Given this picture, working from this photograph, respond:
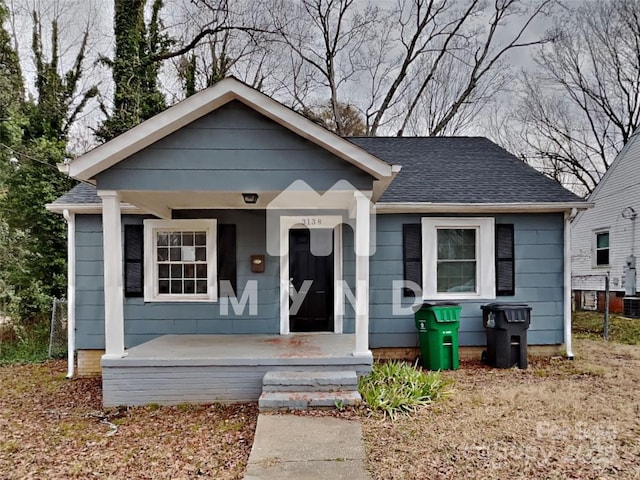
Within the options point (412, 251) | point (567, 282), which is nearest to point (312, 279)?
point (412, 251)

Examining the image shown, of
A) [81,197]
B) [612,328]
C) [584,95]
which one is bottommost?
[612,328]

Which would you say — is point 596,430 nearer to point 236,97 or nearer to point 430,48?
point 236,97

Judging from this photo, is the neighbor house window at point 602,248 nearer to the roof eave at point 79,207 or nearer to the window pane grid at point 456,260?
the window pane grid at point 456,260

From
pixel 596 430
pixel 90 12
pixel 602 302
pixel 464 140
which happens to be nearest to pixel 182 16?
pixel 90 12

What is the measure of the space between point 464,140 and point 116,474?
7777 millimetres

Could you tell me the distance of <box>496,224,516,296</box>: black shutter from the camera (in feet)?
21.8

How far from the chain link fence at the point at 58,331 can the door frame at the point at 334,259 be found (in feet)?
14.4

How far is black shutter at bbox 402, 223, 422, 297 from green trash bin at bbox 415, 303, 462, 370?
56 centimetres

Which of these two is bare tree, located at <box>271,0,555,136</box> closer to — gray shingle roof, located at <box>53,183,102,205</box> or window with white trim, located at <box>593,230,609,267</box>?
window with white trim, located at <box>593,230,609,267</box>

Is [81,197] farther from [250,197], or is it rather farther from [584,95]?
[584,95]

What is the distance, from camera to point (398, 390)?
186 inches

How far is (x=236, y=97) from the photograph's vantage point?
4758 millimetres

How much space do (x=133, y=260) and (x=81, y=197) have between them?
122 cm

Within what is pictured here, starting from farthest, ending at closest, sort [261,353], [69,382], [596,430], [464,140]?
[464,140]
[69,382]
[261,353]
[596,430]
